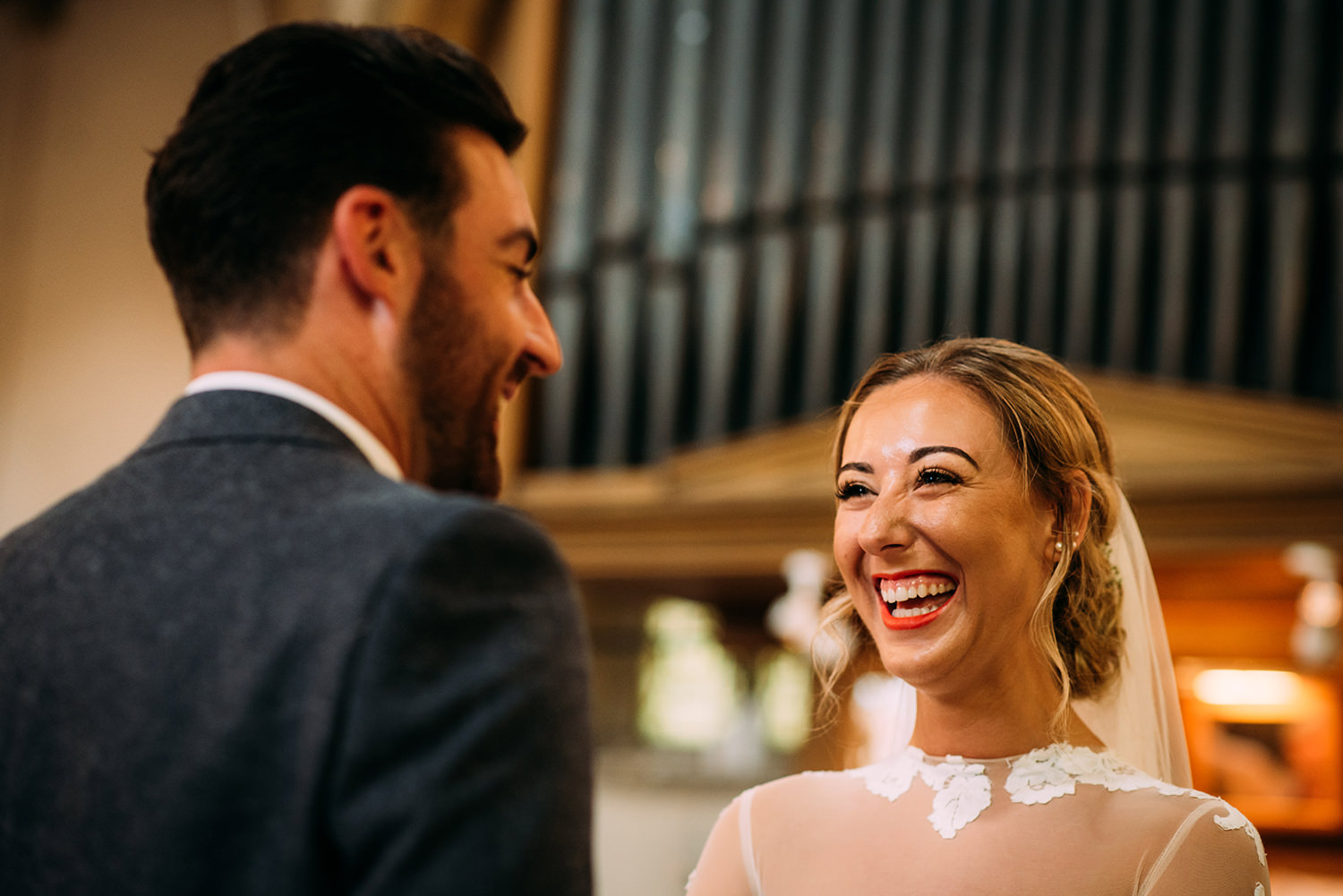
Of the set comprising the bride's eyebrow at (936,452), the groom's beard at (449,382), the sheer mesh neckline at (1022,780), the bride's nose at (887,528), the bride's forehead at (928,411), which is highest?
the groom's beard at (449,382)

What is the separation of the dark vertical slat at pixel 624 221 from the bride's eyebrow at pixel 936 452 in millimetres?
2790

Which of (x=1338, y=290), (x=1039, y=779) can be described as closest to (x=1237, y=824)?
(x=1039, y=779)

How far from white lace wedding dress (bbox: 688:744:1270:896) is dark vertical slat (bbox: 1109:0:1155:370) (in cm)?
253

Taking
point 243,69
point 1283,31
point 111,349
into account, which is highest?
point 1283,31

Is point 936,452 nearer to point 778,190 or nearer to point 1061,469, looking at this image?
A: point 1061,469

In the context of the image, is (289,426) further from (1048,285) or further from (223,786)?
(1048,285)

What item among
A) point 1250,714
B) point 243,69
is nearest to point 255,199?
point 243,69

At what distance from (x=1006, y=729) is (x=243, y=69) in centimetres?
124

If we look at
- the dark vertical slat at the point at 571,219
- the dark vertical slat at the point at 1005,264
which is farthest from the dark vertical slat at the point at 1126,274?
the dark vertical slat at the point at 571,219

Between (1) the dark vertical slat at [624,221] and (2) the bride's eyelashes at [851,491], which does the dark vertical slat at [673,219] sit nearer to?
(1) the dark vertical slat at [624,221]

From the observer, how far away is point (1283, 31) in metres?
3.97

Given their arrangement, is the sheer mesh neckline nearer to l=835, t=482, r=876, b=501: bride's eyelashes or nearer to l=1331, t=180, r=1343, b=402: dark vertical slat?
l=835, t=482, r=876, b=501: bride's eyelashes

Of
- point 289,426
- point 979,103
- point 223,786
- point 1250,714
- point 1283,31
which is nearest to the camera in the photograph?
point 223,786

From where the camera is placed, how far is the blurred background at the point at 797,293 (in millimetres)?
3252
